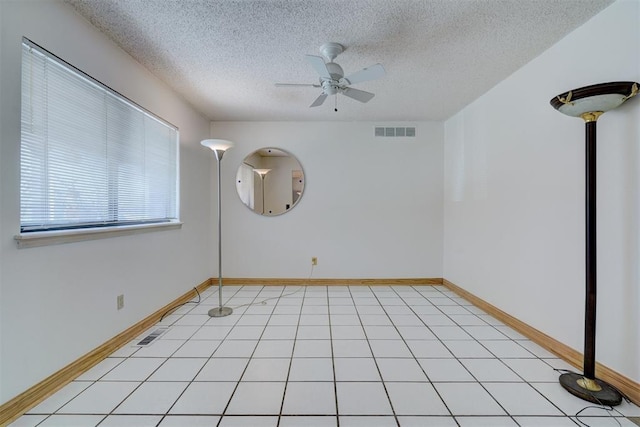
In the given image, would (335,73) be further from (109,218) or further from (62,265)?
(62,265)

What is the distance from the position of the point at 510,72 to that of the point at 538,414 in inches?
105

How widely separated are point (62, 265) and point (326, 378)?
1.81 m

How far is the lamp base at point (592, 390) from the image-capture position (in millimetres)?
1484

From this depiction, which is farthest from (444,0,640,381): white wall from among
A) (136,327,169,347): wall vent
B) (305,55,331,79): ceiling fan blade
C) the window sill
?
the window sill

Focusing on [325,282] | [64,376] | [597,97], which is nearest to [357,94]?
[597,97]

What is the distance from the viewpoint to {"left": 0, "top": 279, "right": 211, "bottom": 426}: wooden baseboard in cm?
137

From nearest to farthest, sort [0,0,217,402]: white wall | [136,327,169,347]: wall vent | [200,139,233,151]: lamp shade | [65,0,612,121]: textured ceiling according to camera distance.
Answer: [0,0,217,402]: white wall → [65,0,612,121]: textured ceiling → [136,327,169,347]: wall vent → [200,139,233,151]: lamp shade

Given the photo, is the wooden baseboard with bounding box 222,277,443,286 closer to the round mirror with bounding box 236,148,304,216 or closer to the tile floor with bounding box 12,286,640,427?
the round mirror with bounding box 236,148,304,216

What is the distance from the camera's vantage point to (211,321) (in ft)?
8.48

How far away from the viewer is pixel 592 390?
1535 mm

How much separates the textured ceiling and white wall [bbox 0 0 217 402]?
0.71 feet

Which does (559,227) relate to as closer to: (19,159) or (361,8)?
(361,8)

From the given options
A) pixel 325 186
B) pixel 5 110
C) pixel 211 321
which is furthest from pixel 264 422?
pixel 325 186

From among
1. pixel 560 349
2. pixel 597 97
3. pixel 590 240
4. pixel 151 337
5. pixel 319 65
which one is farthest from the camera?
pixel 151 337
